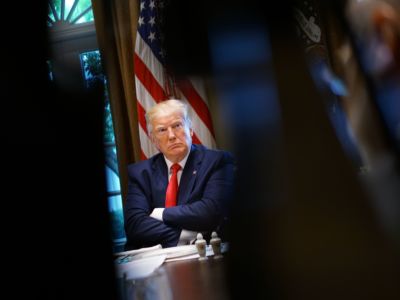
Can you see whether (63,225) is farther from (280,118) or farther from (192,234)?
(192,234)

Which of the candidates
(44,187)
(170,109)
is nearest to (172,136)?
(170,109)

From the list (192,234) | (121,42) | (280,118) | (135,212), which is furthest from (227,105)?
(121,42)

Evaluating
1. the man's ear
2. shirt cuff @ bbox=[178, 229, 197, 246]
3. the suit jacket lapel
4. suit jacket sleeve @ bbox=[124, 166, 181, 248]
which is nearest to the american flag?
the suit jacket lapel

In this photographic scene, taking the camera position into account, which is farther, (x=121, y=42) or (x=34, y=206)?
(x=121, y=42)

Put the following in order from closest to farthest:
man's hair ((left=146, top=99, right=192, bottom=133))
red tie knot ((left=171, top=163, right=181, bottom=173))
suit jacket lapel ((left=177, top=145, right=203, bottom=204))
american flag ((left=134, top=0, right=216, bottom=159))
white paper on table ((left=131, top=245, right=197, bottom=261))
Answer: white paper on table ((left=131, top=245, right=197, bottom=261))
suit jacket lapel ((left=177, top=145, right=203, bottom=204))
red tie knot ((left=171, top=163, right=181, bottom=173))
man's hair ((left=146, top=99, right=192, bottom=133))
american flag ((left=134, top=0, right=216, bottom=159))

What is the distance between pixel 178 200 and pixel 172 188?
0.06 m

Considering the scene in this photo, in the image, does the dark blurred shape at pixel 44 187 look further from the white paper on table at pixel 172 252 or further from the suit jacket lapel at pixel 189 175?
the suit jacket lapel at pixel 189 175

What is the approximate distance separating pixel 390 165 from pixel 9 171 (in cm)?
14

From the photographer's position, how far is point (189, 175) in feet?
5.08

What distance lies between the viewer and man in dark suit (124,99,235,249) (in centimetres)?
138

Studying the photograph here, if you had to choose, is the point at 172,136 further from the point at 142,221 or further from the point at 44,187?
the point at 44,187

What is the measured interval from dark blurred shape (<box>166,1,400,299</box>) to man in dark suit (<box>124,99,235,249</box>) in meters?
1.07

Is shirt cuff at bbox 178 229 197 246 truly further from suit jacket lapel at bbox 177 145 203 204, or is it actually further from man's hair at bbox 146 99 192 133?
man's hair at bbox 146 99 192 133

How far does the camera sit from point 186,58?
18 cm
